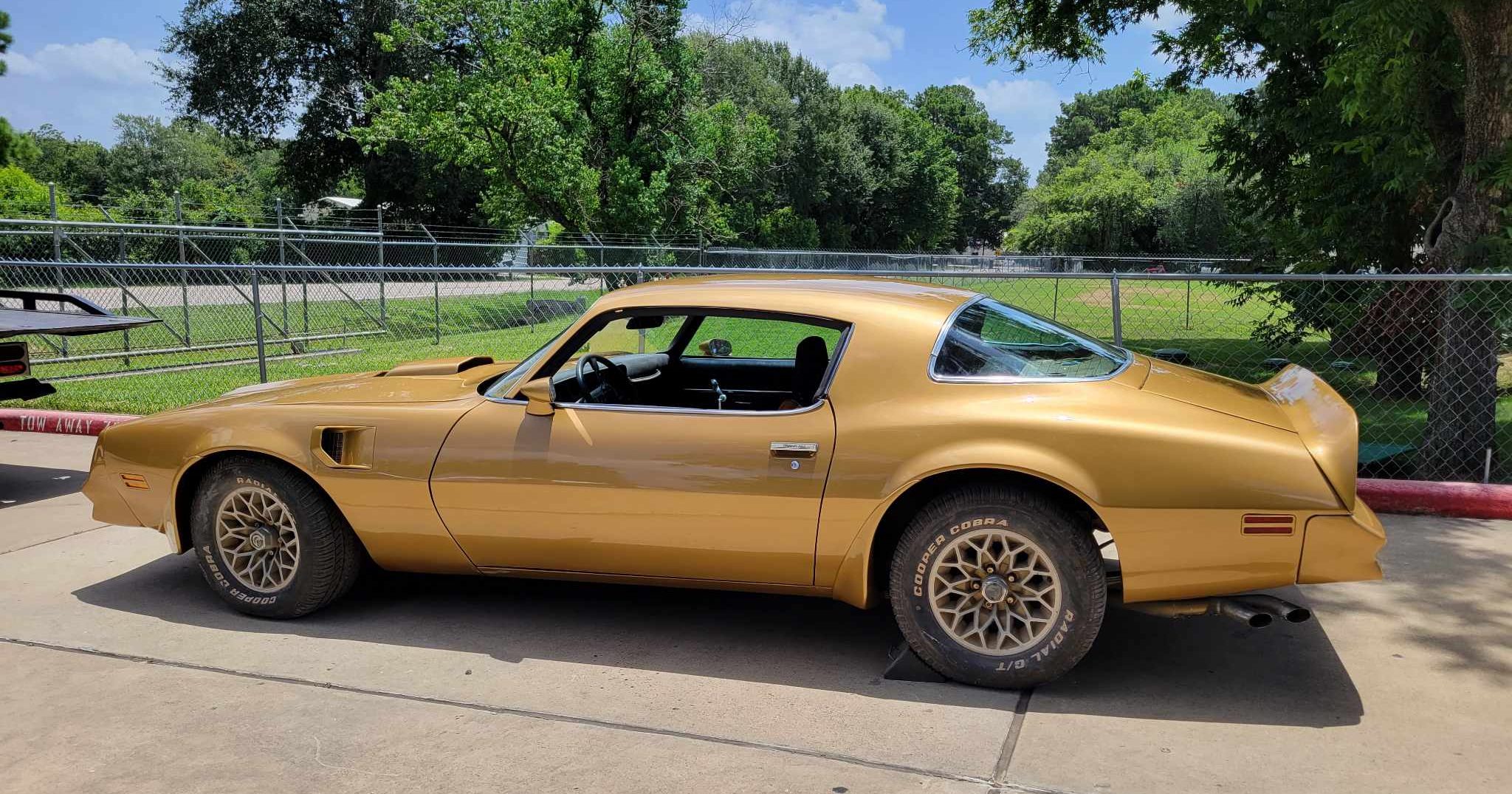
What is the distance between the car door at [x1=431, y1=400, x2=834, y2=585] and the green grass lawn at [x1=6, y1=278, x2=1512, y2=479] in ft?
7.94

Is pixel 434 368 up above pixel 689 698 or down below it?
above

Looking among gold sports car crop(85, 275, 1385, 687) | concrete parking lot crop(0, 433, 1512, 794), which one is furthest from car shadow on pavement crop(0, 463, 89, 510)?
gold sports car crop(85, 275, 1385, 687)

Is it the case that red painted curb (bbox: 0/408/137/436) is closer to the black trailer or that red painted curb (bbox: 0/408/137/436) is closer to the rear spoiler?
the black trailer

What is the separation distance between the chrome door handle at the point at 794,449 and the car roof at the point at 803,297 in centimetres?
54

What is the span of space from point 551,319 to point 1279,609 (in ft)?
40.0

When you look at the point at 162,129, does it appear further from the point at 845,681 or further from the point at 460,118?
the point at 845,681

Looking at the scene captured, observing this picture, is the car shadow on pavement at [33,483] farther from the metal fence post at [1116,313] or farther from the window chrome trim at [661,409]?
the metal fence post at [1116,313]

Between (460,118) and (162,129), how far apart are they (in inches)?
2569

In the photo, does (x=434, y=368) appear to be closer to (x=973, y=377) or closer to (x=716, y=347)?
(x=716, y=347)

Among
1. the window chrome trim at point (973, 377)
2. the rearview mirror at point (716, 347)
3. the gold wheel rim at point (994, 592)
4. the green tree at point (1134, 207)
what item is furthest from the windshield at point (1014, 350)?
the green tree at point (1134, 207)

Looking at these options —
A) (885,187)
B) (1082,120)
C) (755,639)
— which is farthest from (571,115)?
(1082,120)

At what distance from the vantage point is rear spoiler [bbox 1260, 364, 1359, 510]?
351cm

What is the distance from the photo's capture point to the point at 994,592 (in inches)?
Result: 143

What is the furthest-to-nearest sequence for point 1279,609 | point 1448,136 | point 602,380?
point 1448,136
point 602,380
point 1279,609
